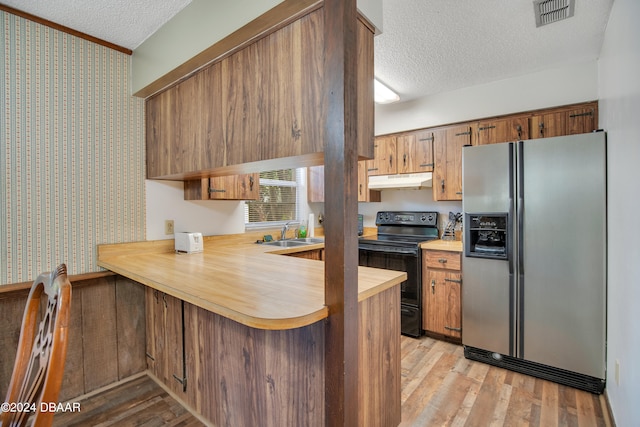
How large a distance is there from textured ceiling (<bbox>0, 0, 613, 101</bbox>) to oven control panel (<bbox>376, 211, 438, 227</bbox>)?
1.45 metres

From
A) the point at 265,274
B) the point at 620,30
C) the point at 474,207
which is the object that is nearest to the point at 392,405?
the point at 265,274

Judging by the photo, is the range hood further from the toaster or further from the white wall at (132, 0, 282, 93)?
→ the white wall at (132, 0, 282, 93)

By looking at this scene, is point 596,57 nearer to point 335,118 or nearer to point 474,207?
point 474,207

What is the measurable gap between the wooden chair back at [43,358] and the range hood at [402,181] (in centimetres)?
287

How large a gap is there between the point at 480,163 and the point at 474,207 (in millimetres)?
361

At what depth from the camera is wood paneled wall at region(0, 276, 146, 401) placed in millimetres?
1815

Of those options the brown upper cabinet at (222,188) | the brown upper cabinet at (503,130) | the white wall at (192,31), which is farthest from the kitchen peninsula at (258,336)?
the brown upper cabinet at (503,130)

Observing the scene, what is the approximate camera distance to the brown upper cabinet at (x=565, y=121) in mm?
2482

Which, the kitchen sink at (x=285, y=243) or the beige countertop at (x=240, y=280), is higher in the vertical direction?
the beige countertop at (x=240, y=280)

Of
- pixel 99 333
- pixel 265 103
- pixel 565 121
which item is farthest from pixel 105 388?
pixel 565 121

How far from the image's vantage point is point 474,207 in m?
2.51

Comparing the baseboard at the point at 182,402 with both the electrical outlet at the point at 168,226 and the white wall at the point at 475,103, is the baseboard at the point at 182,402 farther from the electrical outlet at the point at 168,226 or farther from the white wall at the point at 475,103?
the white wall at the point at 475,103

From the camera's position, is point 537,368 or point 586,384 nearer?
point 586,384

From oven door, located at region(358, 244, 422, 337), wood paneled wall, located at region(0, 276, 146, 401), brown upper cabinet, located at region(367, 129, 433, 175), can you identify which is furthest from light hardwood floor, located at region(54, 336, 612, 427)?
brown upper cabinet, located at region(367, 129, 433, 175)
